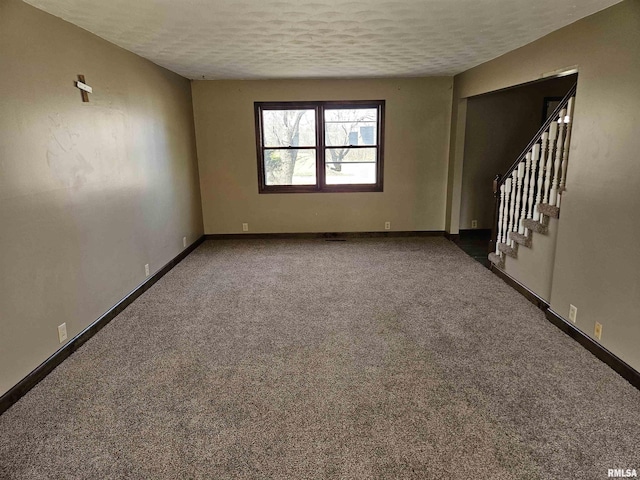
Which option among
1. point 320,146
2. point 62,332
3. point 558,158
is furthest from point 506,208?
point 62,332

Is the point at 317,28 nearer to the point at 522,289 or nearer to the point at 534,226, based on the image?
the point at 534,226

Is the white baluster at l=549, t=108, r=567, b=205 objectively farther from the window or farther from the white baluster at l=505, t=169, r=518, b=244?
the window

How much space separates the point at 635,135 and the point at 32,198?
3724mm

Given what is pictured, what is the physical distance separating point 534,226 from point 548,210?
25 centimetres

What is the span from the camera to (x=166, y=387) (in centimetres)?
249

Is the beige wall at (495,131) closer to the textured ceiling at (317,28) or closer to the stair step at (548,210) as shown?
the textured ceiling at (317,28)

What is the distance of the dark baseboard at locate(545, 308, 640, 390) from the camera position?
2.44 metres

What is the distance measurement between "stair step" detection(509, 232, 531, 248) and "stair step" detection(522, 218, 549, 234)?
13 cm

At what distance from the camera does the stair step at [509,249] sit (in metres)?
4.07

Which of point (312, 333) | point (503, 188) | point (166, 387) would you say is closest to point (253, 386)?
point (166, 387)

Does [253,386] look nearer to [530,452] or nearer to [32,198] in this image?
[530,452]

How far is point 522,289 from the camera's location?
388 centimetres

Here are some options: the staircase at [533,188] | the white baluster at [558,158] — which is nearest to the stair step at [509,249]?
the staircase at [533,188]

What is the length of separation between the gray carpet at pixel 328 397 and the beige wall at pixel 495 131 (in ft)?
8.67
